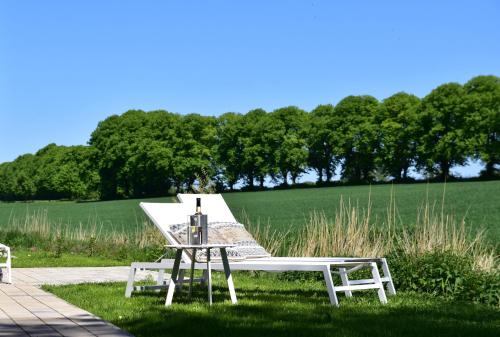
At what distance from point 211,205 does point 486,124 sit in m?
50.5

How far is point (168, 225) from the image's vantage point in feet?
23.8

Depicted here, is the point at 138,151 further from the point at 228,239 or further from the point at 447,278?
the point at 447,278

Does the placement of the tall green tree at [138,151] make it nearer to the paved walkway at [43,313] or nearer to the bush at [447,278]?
Answer: the paved walkway at [43,313]

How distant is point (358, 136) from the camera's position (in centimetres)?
6203

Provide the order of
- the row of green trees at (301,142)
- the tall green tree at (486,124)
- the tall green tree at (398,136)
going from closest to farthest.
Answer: the tall green tree at (486,124), the row of green trees at (301,142), the tall green tree at (398,136)

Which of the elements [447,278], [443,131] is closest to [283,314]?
[447,278]

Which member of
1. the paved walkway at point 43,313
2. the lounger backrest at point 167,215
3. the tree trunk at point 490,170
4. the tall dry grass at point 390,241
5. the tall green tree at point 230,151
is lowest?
the paved walkway at point 43,313

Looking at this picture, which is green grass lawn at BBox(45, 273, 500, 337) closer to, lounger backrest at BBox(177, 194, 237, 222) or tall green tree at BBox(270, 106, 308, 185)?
lounger backrest at BBox(177, 194, 237, 222)

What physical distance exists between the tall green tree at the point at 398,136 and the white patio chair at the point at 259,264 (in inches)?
2062

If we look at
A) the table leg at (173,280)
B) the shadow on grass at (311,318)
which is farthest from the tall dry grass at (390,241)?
the table leg at (173,280)

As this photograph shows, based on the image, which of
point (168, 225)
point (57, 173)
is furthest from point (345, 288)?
point (57, 173)

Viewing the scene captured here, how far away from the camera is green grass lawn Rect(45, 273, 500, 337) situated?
5.28 metres

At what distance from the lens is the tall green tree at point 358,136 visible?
2416 inches

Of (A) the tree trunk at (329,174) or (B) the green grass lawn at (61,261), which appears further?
(A) the tree trunk at (329,174)
